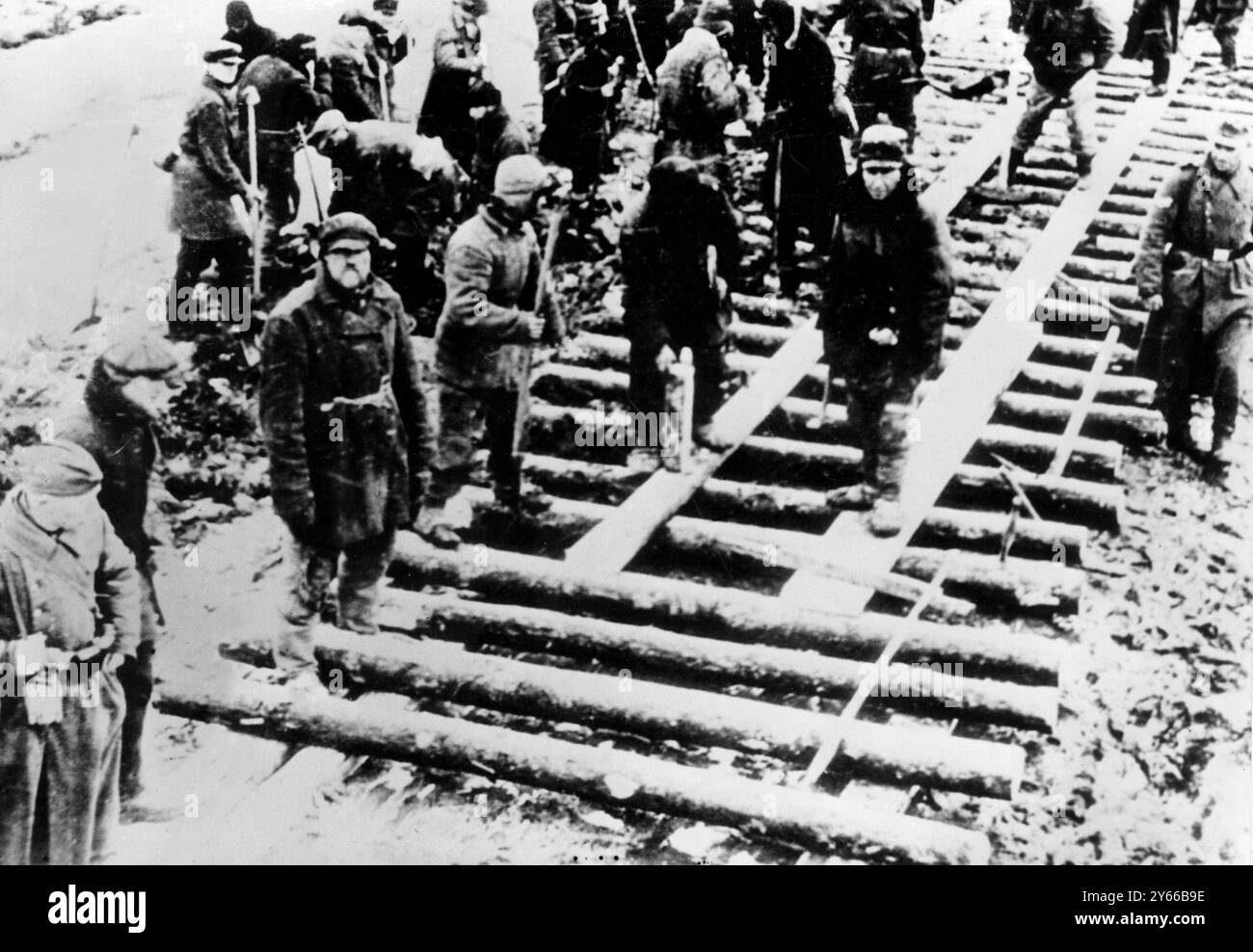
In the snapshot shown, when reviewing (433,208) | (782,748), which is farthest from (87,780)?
(433,208)

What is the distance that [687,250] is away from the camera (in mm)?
6160

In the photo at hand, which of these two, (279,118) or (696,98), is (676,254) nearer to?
(696,98)

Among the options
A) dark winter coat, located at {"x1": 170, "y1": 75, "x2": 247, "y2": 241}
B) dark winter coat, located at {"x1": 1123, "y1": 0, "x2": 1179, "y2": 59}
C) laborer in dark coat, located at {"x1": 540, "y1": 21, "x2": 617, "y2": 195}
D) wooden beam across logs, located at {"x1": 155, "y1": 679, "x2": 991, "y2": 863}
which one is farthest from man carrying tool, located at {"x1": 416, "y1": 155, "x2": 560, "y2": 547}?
dark winter coat, located at {"x1": 1123, "y1": 0, "x2": 1179, "y2": 59}

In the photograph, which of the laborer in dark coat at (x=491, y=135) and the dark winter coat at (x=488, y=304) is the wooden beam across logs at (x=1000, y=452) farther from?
the laborer in dark coat at (x=491, y=135)

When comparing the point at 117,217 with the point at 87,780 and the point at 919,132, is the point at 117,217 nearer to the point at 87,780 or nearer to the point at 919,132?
the point at 87,780

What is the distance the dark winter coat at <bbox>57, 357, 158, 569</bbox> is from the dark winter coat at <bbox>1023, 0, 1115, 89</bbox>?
5269 millimetres

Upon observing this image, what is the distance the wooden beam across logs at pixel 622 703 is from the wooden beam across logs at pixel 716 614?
0.17 meters

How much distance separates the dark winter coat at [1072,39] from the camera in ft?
25.0

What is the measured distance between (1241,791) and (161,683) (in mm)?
4104

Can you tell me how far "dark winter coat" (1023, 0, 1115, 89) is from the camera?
7.61 m

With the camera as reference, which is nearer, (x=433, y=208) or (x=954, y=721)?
(x=954, y=721)

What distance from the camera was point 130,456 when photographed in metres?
5.25

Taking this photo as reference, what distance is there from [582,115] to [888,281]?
3442 millimetres

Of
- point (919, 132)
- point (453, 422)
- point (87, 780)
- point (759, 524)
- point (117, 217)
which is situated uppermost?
point (919, 132)
